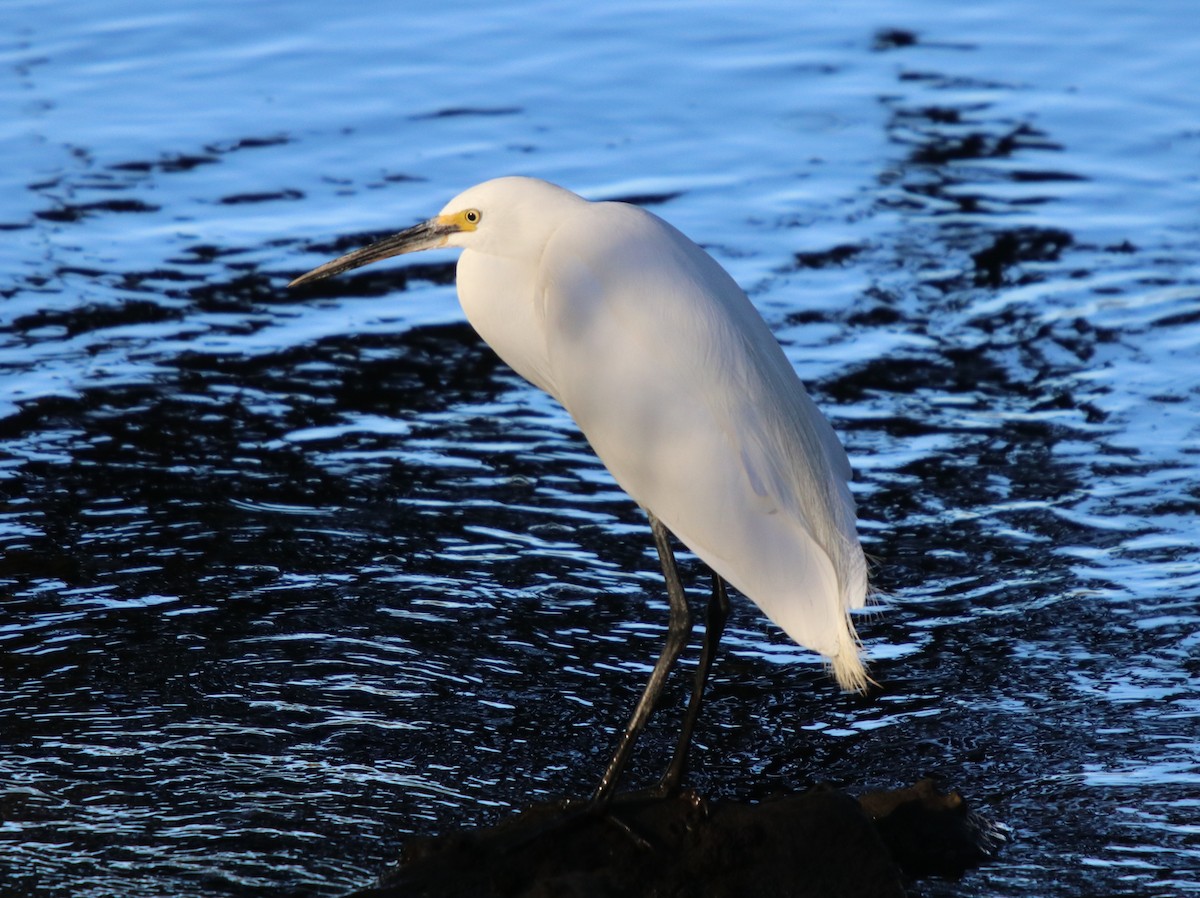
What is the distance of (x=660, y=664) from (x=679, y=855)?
1.62 feet

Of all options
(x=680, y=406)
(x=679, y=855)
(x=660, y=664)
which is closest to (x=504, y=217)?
(x=680, y=406)

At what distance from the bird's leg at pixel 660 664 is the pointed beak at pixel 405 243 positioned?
87 cm

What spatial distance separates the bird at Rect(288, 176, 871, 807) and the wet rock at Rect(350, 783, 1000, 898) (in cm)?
14

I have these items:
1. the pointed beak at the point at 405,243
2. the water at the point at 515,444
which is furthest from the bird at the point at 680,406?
the water at the point at 515,444

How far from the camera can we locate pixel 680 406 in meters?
3.96

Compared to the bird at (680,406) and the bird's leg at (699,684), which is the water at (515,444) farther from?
the bird at (680,406)

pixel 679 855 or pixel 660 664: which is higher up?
pixel 660 664

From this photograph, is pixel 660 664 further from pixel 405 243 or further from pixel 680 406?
pixel 405 243

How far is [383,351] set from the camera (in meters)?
7.18

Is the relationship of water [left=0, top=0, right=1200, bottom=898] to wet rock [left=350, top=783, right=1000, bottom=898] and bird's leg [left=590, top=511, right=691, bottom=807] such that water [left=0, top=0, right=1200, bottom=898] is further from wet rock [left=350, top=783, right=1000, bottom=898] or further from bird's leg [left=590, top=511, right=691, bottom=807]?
bird's leg [left=590, top=511, right=691, bottom=807]

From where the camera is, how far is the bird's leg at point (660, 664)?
395 centimetres

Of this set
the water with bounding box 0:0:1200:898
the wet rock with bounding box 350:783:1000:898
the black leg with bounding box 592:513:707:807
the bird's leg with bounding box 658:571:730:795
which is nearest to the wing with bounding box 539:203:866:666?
the black leg with bounding box 592:513:707:807

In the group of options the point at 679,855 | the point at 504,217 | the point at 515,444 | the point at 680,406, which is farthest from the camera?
the point at 515,444

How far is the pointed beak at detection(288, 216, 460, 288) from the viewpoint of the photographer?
13.8 ft
